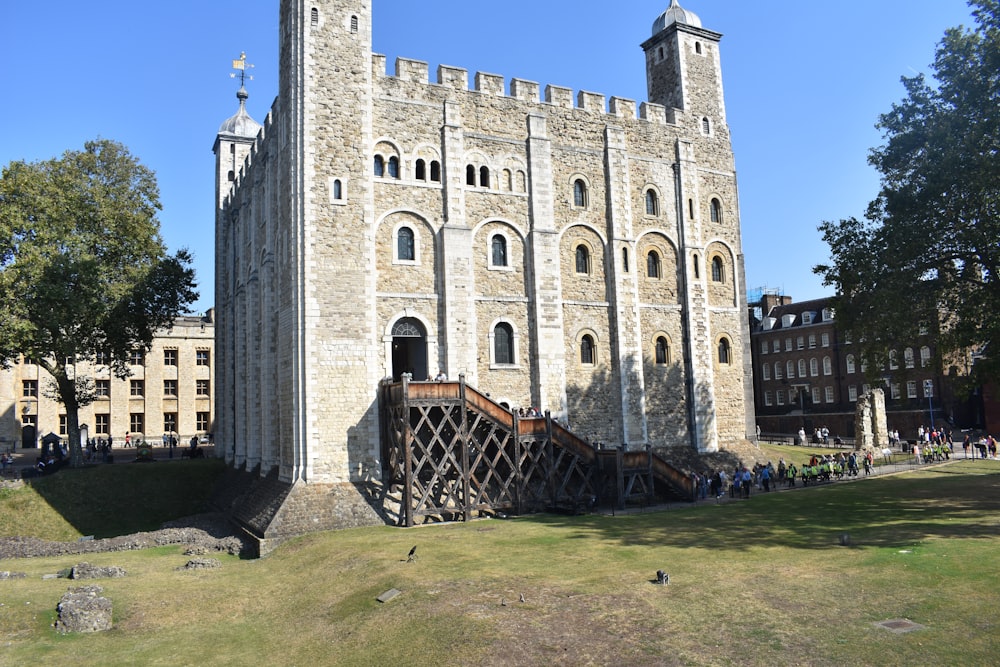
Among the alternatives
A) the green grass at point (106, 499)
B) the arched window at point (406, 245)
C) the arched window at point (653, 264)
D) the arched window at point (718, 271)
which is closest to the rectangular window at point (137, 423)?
the green grass at point (106, 499)

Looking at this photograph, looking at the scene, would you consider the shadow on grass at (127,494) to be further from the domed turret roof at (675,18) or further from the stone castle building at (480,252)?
the domed turret roof at (675,18)

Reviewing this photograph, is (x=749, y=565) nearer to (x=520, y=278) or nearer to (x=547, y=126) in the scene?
(x=520, y=278)

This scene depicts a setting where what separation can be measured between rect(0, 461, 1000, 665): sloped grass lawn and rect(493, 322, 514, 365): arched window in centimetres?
831

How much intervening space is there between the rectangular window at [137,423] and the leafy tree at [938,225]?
47316 mm

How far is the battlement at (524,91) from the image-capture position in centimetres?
2834

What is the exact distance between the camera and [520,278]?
97.6 ft

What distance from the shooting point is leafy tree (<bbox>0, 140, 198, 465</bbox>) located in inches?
1205

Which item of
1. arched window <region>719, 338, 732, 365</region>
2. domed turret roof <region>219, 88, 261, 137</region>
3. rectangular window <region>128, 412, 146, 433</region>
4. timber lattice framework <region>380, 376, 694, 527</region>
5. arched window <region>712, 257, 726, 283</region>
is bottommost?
timber lattice framework <region>380, 376, 694, 527</region>

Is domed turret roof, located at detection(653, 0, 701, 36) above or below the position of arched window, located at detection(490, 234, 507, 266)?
above

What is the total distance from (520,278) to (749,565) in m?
16.5

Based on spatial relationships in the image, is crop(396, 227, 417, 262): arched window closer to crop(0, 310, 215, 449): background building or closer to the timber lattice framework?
the timber lattice framework

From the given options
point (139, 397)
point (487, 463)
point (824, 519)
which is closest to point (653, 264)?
point (487, 463)

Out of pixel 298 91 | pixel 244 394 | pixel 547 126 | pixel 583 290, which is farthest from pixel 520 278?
pixel 244 394

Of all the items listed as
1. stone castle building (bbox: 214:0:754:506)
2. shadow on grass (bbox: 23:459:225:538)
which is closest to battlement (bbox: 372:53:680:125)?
stone castle building (bbox: 214:0:754:506)
